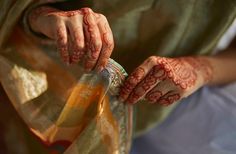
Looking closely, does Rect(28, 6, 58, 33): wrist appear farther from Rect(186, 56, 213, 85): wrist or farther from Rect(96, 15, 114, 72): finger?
Rect(186, 56, 213, 85): wrist

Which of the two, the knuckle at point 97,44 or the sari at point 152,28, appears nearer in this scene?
the knuckle at point 97,44

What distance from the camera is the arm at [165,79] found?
646mm

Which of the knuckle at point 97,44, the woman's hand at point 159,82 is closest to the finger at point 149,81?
the woman's hand at point 159,82

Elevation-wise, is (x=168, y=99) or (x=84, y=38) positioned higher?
(x=84, y=38)

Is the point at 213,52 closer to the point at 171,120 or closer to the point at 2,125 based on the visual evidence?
the point at 171,120

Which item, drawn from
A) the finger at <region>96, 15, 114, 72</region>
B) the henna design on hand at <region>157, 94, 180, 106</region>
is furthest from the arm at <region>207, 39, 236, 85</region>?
the finger at <region>96, 15, 114, 72</region>

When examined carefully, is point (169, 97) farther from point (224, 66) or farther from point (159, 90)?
point (224, 66)

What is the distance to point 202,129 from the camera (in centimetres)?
82

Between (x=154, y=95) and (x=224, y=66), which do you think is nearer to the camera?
(x=154, y=95)

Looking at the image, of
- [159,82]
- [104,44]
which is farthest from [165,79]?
[104,44]

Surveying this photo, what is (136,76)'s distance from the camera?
0.64m

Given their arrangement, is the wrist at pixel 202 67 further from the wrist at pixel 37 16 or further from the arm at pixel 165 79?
the wrist at pixel 37 16

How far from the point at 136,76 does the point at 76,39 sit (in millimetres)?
113

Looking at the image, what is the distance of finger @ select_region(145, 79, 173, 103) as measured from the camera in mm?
665
